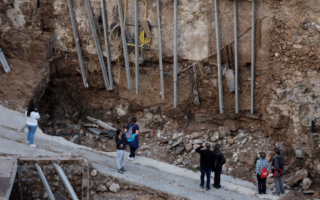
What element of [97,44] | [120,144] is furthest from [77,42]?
[120,144]

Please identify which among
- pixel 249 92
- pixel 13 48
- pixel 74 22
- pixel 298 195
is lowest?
pixel 298 195

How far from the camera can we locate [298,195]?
9.45 meters

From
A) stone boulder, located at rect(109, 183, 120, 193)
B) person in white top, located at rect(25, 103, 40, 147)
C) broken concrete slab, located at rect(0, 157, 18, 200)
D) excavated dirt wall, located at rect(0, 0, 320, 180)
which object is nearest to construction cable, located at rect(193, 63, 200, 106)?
excavated dirt wall, located at rect(0, 0, 320, 180)

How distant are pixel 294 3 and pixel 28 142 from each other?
8.01m

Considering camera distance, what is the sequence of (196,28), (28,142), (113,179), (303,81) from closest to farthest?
(113,179)
(28,142)
(303,81)
(196,28)

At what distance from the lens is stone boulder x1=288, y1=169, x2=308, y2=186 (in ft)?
33.3

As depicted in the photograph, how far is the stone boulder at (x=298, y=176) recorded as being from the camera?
1016 cm

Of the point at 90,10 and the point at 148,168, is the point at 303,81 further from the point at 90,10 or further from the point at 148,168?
the point at 90,10

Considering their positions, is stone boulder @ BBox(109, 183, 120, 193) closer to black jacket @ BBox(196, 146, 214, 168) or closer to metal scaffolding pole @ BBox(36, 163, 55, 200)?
metal scaffolding pole @ BBox(36, 163, 55, 200)

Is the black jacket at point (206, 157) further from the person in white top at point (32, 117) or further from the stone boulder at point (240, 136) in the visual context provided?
the person in white top at point (32, 117)

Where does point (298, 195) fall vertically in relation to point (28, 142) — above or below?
below

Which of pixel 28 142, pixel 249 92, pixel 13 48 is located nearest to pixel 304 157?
pixel 249 92

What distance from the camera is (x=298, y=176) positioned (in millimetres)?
10250

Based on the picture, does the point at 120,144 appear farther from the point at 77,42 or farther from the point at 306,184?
the point at 77,42
